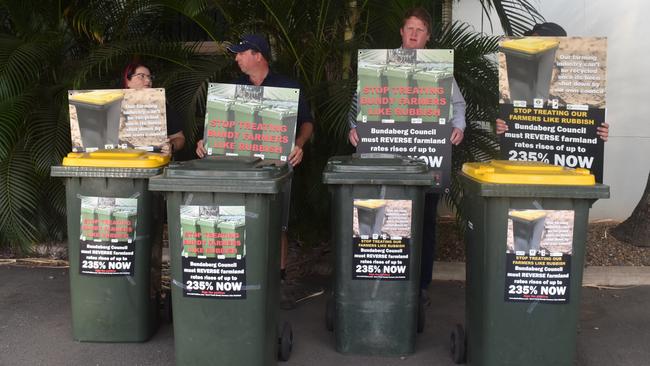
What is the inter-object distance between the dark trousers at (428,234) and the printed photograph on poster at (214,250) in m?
1.54

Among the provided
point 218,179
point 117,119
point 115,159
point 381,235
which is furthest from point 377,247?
point 117,119

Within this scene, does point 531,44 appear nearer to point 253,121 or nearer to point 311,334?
point 253,121

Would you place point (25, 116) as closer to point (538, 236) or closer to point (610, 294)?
point (538, 236)

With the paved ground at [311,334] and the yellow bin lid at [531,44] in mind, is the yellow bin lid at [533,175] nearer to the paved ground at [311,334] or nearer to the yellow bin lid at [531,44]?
the yellow bin lid at [531,44]

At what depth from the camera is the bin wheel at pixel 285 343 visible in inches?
170

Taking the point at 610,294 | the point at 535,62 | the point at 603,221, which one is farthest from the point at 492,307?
the point at 603,221

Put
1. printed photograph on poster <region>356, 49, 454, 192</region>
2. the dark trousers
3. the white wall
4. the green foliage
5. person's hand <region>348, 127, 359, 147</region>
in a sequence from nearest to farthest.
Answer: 1. printed photograph on poster <region>356, 49, 454, 192</region>
2. person's hand <region>348, 127, 359, 147</region>
3. the dark trousers
4. the green foliage
5. the white wall

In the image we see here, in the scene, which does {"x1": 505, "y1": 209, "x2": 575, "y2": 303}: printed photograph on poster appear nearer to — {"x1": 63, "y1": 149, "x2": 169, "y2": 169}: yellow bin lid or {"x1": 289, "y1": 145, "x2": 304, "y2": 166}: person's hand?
{"x1": 289, "y1": 145, "x2": 304, "y2": 166}: person's hand

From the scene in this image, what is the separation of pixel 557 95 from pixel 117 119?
2.89 metres

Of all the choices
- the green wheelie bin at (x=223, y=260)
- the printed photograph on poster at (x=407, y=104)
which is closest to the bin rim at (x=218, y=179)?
the green wheelie bin at (x=223, y=260)

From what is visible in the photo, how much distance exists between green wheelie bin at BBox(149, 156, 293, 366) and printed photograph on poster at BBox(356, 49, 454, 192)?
1.04 meters

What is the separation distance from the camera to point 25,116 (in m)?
6.20

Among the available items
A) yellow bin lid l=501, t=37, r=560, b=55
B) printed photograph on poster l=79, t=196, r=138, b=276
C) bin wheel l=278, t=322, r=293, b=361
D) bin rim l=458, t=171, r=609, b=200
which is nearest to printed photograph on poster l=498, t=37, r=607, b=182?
yellow bin lid l=501, t=37, r=560, b=55

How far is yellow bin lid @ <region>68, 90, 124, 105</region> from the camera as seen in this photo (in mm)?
4707
